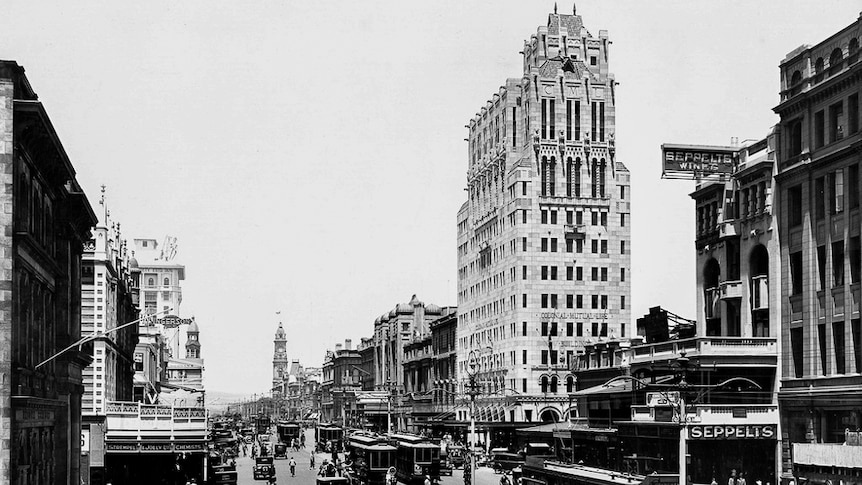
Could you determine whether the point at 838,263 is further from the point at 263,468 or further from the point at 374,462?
the point at 263,468

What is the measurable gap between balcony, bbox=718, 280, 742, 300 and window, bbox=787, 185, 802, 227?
22.0 ft

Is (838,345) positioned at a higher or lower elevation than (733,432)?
higher

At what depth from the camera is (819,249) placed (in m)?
60.2

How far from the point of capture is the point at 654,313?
3314 inches

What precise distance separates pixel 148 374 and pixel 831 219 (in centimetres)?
8222

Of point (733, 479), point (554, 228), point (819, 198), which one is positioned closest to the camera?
point (733, 479)

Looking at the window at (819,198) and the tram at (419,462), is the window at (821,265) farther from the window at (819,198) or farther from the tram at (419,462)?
the tram at (419,462)

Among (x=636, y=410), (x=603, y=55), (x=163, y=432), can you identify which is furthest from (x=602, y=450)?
(x=603, y=55)

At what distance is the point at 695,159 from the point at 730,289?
7.93 metres

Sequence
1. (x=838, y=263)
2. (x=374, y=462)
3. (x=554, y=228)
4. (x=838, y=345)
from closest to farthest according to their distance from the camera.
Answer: (x=838, y=345)
(x=838, y=263)
(x=374, y=462)
(x=554, y=228)

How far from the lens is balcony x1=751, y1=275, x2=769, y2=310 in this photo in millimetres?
65438

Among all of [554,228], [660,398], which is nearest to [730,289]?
[660,398]

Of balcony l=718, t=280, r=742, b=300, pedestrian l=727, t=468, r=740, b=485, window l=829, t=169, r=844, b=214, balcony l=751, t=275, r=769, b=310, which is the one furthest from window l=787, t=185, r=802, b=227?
pedestrian l=727, t=468, r=740, b=485

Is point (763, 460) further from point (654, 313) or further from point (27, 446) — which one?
point (27, 446)
